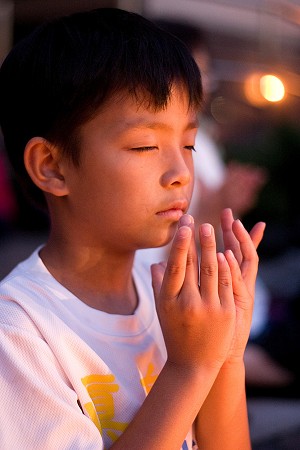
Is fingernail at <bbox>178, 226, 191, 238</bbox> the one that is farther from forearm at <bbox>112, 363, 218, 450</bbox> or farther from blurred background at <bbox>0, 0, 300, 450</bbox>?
blurred background at <bbox>0, 0, 300, 450</bbox>

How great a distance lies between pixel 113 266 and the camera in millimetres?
1556

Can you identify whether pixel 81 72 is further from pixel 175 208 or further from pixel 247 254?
pixel 247 254

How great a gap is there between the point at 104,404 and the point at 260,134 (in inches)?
193

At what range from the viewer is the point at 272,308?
322 centimetres

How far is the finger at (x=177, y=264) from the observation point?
1270 millimetres

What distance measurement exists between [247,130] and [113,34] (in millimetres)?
4734

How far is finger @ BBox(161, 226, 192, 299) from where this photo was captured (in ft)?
4.17

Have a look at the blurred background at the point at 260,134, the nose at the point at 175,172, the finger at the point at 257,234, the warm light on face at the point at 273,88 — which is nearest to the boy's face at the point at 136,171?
the nose at the point at 175,172

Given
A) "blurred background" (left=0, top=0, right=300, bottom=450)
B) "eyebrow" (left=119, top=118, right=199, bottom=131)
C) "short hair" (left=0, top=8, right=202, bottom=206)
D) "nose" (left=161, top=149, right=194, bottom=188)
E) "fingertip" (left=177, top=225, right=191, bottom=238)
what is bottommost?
"blurred background" (left=0, top=0, right=300, bottom=450)

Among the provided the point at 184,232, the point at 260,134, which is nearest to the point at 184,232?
the point at 184,232

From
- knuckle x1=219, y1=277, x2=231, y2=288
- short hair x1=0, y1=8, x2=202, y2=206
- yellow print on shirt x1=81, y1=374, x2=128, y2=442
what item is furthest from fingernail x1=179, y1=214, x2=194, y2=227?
yellow print on shirt x1=81, y1=374, x2=128, y2=442

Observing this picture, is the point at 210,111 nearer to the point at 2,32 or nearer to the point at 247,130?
the point at 2,32

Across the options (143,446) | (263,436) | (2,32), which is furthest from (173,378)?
(2,32)

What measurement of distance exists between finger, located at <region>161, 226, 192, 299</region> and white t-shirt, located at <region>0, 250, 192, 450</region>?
20 centimetres
